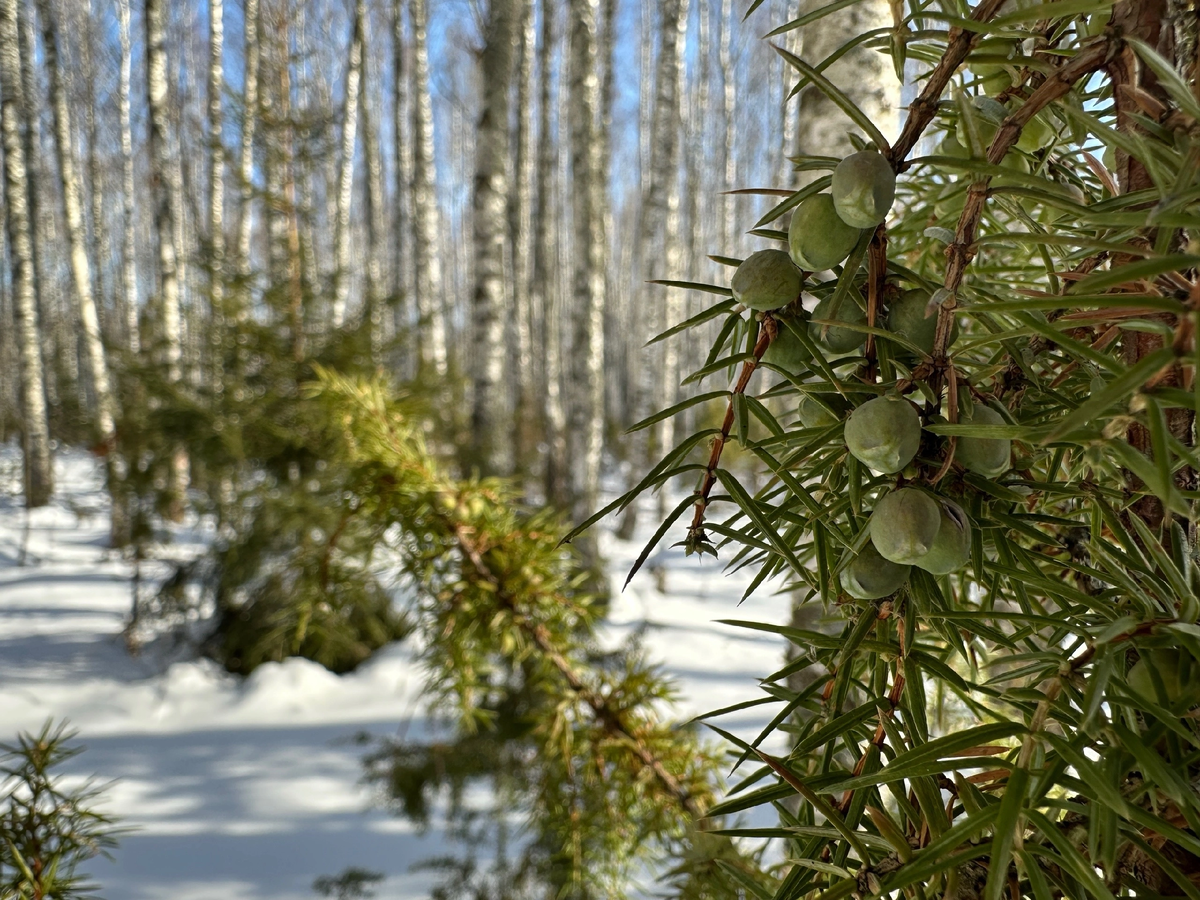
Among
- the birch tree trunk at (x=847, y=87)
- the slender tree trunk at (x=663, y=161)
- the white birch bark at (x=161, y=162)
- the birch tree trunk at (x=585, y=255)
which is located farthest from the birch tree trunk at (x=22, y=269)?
the birch tree trunk at (x=847, y=87)

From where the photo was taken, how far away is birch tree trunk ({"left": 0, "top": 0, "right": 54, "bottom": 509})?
16.9 feet

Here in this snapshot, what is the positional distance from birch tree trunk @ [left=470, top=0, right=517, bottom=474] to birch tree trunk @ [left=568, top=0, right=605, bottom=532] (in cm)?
42

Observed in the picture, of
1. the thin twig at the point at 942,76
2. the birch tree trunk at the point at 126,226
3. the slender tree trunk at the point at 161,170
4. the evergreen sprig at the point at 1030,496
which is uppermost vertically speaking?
the birch tree trunk at the point at 126,226

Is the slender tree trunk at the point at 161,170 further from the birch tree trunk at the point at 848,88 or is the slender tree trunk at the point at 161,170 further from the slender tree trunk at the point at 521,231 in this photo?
the birch tree trunk at the point at 848,88

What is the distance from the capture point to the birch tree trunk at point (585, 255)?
4.24 m

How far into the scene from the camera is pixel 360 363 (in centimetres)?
272

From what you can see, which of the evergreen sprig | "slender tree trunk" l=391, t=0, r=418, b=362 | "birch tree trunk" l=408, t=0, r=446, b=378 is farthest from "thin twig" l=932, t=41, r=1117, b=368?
"slender tree trunk" l=391, t=0, r=418, b=362

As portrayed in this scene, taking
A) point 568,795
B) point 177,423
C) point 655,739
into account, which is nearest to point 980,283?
point 655,739

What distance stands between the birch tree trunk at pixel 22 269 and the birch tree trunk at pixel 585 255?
382cm

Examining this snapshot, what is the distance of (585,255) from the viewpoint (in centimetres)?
473

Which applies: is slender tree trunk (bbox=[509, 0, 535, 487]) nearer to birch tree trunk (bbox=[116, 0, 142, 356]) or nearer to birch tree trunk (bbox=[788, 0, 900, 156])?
birch tree trunk (bbox=[116, 0, 142, 356])

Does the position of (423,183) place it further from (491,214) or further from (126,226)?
(126,226)

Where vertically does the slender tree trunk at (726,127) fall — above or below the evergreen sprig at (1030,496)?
above

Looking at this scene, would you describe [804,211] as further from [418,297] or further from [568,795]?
[418,297]
